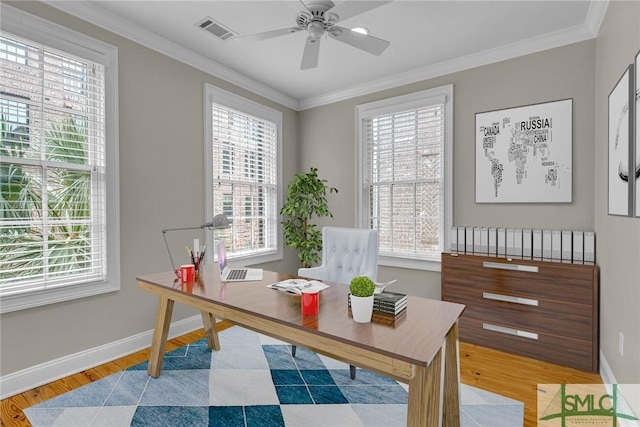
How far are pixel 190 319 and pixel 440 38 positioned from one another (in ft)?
11.6

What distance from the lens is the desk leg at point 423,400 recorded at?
1118 mm

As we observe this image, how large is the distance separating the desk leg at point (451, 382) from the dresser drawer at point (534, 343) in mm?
1447

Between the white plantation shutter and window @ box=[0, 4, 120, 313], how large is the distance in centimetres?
265

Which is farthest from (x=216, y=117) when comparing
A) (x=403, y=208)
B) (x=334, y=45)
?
(x=403, y=208)

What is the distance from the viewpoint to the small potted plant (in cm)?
137

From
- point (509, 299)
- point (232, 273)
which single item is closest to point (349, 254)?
point (232, 273)

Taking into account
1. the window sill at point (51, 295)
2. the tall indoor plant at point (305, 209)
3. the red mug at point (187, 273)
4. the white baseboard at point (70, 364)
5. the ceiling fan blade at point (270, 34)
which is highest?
the ceiling fan blade at point (270, 34)

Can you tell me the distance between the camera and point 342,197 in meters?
4.09

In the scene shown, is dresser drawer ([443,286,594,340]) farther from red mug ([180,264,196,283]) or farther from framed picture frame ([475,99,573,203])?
red mug ([180,264,196,283])

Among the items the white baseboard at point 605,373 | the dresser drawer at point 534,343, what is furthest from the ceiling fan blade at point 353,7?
the white baseboard at point 605,373

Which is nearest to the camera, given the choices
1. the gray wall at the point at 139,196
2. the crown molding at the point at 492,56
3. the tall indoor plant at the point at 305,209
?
the gray wall at the point at 139,196

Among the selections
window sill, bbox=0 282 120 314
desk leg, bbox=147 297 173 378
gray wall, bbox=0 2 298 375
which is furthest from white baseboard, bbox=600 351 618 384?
window sill, bbox=0 282 120 314

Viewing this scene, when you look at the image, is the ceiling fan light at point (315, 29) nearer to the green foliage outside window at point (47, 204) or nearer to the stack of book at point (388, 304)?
A: the stack of book at point (388, 304)

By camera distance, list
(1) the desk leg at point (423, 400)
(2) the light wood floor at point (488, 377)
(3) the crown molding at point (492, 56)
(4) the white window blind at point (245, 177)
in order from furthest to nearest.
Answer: (4) the white window blind at point (245, 177) < (3) the crown molding at point (492, 56) < (2) the light wood floor at point (488, 377) < (1) the desk leg at point (423, 400)
